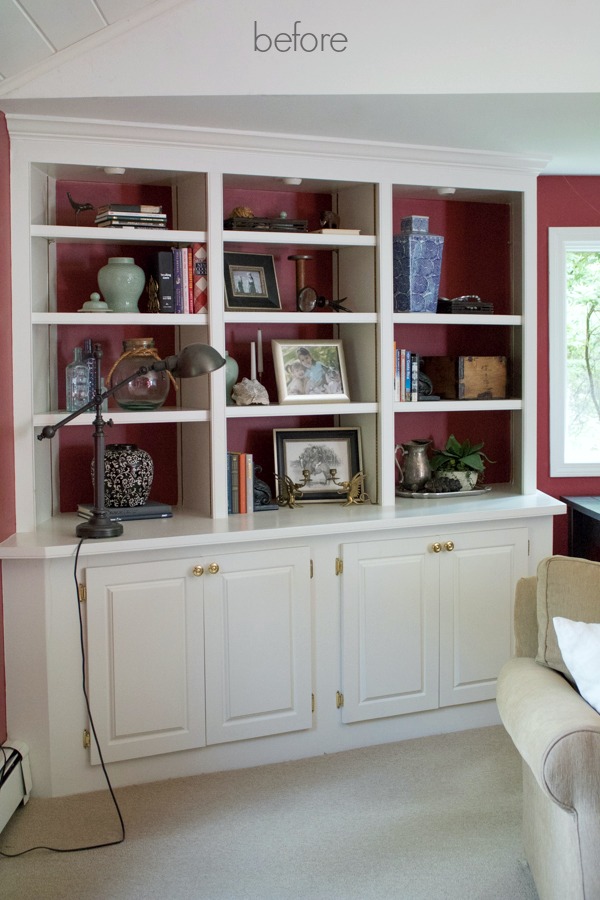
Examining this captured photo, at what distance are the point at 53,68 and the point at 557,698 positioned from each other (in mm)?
2294

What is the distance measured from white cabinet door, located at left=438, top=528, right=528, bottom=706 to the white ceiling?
1470mm

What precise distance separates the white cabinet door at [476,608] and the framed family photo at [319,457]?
0.52 meters

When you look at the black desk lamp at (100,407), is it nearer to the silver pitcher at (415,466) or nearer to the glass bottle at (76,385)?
the glass bottle at (76,385)

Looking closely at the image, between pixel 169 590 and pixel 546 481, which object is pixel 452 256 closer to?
pixel 546 481

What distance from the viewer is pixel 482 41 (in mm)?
3000

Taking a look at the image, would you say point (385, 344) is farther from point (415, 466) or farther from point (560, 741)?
point (560, 741)

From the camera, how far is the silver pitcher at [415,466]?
3963 mm

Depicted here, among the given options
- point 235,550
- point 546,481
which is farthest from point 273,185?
point 546,481

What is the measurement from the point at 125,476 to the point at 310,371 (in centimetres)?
87

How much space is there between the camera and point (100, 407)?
3094 mm

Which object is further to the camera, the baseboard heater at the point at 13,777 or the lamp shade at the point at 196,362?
the lamp shade at the point at 196,362

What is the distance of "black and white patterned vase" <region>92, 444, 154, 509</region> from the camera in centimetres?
337

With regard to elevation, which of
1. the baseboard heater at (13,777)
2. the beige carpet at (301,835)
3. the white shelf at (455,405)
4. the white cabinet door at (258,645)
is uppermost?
the white shelf at (455,405)

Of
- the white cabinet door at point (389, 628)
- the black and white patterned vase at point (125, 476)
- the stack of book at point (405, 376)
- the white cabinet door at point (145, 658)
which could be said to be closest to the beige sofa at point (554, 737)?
the white cabinet door at point (389, 628)
